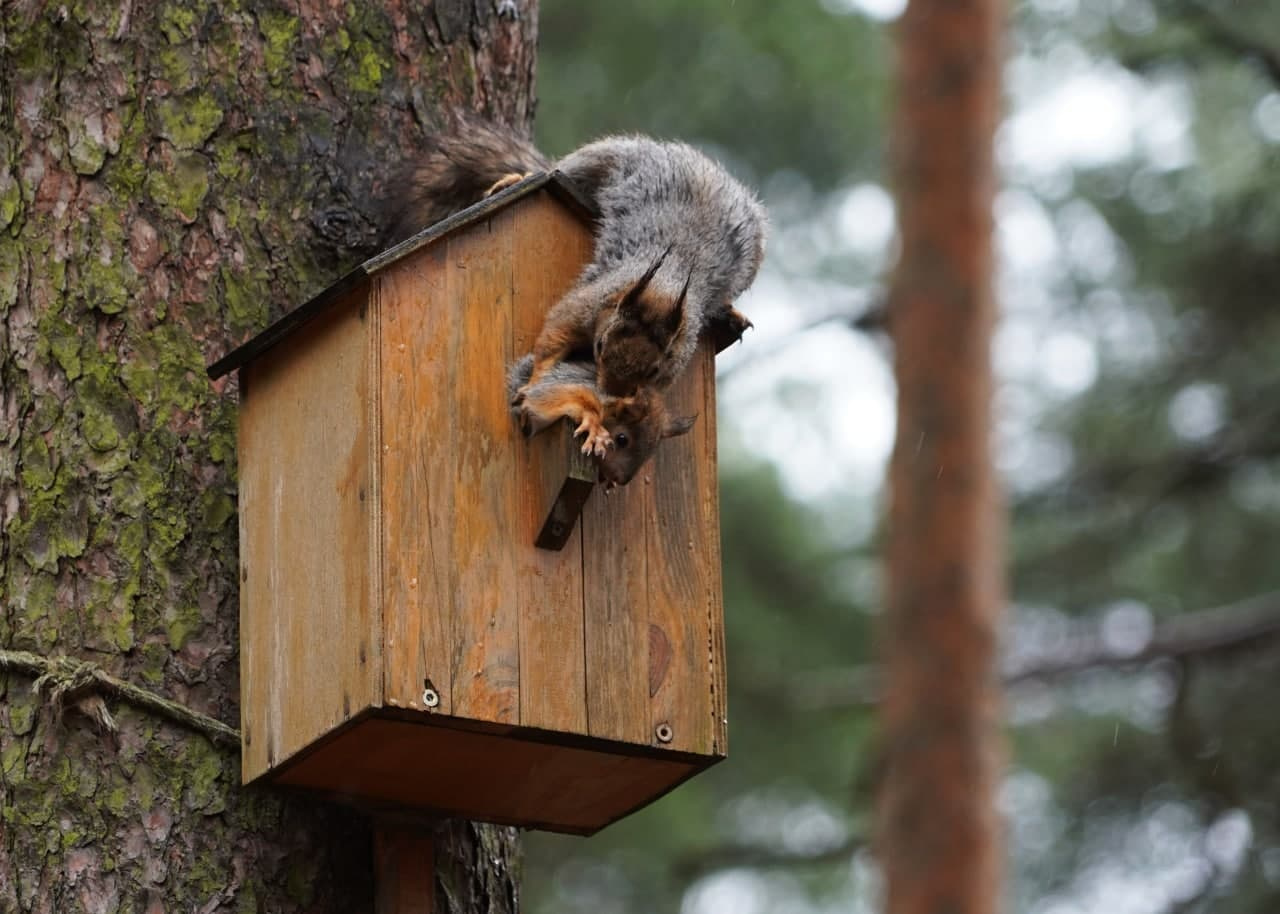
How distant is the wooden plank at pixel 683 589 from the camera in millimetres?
3434

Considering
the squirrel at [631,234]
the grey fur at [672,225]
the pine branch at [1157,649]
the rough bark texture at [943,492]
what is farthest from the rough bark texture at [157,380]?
the pine branch at [1157,649]

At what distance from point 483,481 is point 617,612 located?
0.33 metres

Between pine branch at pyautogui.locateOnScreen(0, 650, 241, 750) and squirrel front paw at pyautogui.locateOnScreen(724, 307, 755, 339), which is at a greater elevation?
squirrel front paw at pyautogui.locateOnScreen(724, 307, 755, 339)

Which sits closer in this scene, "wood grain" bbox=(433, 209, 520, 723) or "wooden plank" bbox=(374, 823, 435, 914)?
"wood grain" bbox=(433, 209, 520, 723)

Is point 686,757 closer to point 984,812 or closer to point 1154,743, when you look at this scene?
point 984,812

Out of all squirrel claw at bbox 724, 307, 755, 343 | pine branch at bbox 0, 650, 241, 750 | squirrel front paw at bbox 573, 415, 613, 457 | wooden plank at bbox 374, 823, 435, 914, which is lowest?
wooden plank at bbox 374, 823, 435, 914

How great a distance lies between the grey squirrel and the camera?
355 cm

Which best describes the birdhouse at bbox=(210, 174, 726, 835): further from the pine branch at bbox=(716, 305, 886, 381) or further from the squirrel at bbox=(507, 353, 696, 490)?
the pine branch at bbox=(716, 305, 886, 381)

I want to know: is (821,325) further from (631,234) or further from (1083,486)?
(631,234)

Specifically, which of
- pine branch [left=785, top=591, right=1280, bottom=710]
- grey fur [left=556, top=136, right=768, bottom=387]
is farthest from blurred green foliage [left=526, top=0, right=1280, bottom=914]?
grey fur [left=556, top=136, right=768, bottom=387]

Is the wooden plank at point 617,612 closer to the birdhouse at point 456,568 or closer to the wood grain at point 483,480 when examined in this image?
the birdhouse at point 456,568

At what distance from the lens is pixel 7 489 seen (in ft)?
11.5

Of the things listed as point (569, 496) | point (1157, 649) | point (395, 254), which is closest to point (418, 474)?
point (569, 496)

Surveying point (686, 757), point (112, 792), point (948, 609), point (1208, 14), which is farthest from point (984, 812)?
point (112, 792)
